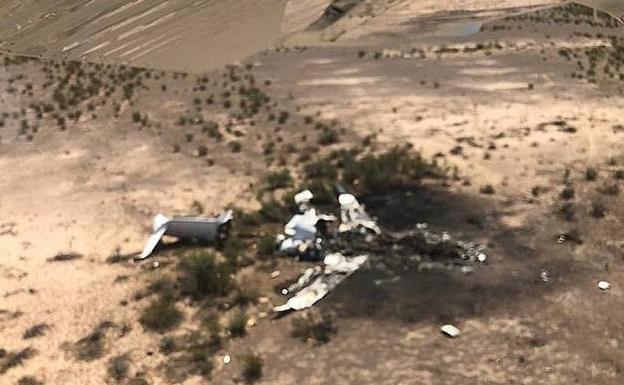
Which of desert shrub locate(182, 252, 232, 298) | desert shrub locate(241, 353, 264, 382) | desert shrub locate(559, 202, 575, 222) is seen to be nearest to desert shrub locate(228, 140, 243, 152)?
desert shrub locate(182, 252, 232, 298)

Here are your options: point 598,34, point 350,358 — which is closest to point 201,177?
point 350,358

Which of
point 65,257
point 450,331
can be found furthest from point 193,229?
point 450,331

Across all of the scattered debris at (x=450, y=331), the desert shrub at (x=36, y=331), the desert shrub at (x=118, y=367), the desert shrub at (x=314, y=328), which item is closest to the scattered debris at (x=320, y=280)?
the desert shrub at (x=314, y=328)

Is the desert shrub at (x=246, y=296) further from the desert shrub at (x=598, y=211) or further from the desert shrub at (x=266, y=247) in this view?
the desert shrub at (x=598, y=211)

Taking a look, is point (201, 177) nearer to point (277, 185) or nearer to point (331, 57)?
point (277, 185)

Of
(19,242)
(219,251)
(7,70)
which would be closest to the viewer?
(219,251)

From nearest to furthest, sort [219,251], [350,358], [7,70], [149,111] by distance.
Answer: [350,358]
[219,251]
[149,111]
[7,70]

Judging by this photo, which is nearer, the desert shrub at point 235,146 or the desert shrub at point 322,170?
the desert shrub at point 322,170
